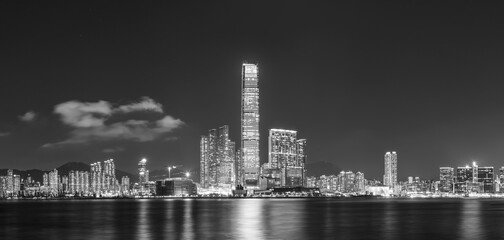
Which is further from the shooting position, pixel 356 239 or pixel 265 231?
pixel 265 231

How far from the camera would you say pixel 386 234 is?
68625 millimetres

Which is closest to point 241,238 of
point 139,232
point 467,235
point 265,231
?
point 265,231

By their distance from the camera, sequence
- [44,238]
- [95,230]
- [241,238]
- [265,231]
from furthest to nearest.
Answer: [95,230] → [265,231] → [44,238] → [241,238]

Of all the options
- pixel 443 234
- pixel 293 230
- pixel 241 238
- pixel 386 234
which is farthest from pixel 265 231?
pixel 443 234

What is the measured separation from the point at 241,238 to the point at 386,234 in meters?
17.8

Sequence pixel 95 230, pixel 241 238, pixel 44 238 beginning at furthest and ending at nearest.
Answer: pixel 95 230 < pixel 44 238 < pixel 241 238

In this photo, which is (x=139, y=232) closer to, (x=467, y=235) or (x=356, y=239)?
(x=356, y=239)

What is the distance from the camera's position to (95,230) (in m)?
73.5

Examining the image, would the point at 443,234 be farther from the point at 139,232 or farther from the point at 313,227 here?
the point at 139,232

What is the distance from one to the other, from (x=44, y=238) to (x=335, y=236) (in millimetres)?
30458

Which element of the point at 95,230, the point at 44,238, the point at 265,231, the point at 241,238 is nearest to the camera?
the point at 241,238

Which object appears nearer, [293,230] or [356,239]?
[356,239]

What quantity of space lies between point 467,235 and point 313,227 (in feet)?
61.3

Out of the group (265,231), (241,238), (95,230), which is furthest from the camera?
(95,230)
